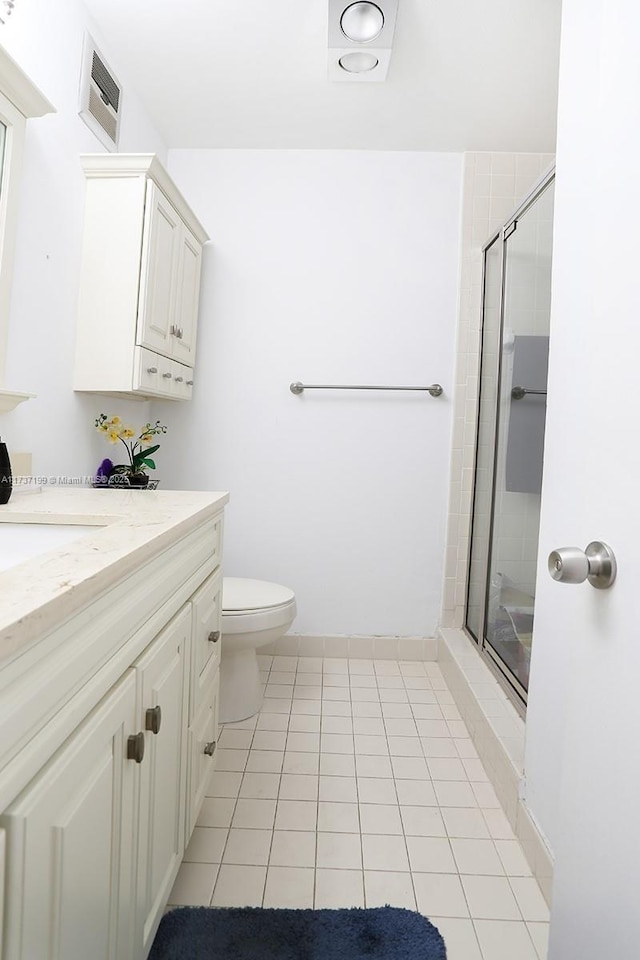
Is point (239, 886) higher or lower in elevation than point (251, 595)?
lower

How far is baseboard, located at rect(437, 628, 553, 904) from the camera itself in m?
1.36

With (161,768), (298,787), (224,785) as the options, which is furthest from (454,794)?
(161,768)

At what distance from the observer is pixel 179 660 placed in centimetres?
113

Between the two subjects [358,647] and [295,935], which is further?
[358,647]

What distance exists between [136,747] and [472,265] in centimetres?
242

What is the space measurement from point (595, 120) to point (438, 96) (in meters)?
1.19

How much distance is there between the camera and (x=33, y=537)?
1139mm

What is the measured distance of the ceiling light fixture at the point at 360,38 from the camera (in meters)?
1.71

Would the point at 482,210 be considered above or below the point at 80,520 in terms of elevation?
above

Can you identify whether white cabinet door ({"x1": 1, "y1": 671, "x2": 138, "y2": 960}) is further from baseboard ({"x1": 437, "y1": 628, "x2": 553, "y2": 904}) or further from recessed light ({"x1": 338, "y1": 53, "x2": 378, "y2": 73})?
recessed light ({"x1": 338, "y1": 53, "x2": 378, "y2": 73})

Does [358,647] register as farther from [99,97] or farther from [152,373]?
[99,97]

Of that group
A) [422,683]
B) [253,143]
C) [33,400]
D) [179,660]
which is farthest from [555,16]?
[422,683]

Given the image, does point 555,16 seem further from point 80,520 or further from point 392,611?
point 392,611

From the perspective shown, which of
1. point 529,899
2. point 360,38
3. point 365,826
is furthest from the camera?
point 360,38
